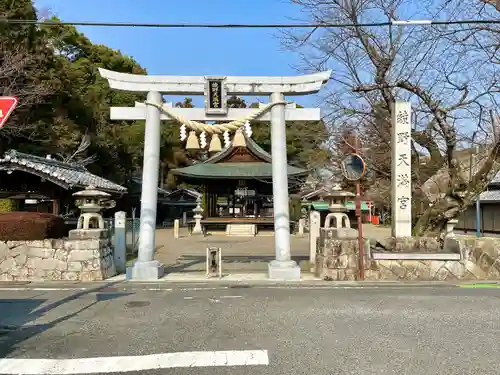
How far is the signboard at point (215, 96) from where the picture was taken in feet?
34.0

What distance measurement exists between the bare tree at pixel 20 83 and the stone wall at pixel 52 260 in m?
12.3

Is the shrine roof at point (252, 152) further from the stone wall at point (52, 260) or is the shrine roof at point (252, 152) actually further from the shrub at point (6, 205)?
the stone wall at point (52, 260)

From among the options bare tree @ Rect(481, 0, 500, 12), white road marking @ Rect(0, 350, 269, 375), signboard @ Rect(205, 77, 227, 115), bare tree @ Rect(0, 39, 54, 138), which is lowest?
white road marking @ Rect(0, 350, 269, 375)

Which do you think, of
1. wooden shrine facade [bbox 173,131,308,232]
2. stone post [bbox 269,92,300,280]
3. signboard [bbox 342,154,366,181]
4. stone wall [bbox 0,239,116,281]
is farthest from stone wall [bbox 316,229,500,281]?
wooden shrine facade [bbox 173,131,308,232]

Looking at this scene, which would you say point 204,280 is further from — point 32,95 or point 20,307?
point 32,95

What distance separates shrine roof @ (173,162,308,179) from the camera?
28111mm

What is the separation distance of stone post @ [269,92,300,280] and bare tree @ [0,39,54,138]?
14961 millimetres

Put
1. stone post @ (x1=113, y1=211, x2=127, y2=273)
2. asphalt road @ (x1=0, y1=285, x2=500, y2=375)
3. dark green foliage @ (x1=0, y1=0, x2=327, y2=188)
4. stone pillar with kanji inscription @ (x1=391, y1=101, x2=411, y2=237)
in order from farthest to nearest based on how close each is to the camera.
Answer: dark green foliage @ (x1=0, y1=0, x2=327, y2=188) → stone post @ (x1=113, y1=211, x2=127, y2=273) → stone pillar with kanji inscription @ (x1=391, y1=101, x2=411, y2=237) → asphalt road @ (x1=0, y1=285, x2=500, y2=375)

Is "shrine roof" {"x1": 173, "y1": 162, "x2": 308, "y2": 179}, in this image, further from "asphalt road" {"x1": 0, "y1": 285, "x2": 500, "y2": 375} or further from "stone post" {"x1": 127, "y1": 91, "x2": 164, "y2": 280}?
"asphalt road" {"x1": 0, "y1": 285, "x2": 500, "y2": 375}

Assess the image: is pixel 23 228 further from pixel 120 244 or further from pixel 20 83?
pixel 20 83

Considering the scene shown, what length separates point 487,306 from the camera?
282 inches

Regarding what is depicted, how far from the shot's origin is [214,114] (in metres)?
10.5

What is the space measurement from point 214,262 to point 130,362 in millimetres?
6053

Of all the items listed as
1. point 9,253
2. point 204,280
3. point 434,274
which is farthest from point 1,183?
point 434,274
